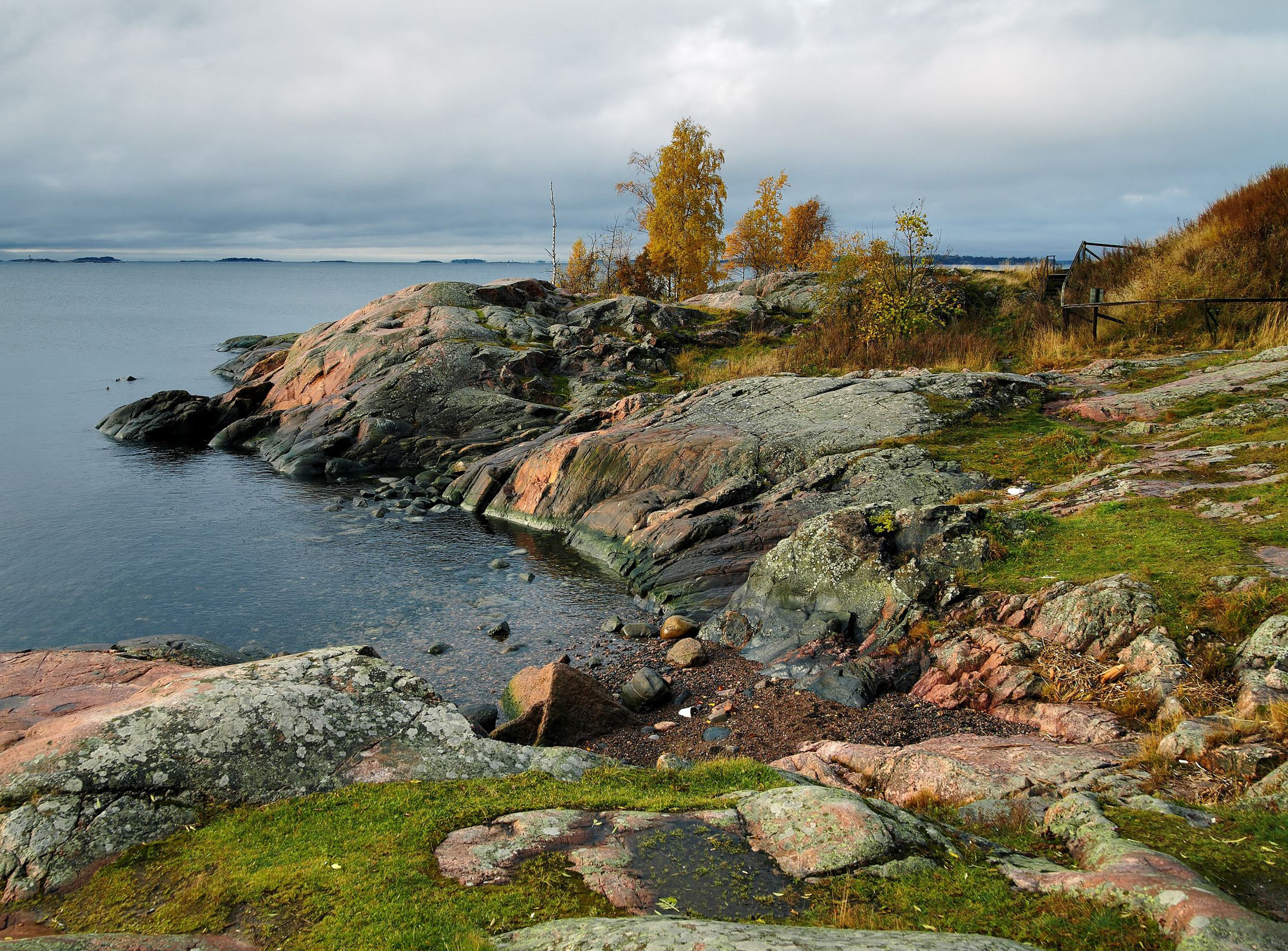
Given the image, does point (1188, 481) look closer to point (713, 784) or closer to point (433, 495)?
point (713, 784)

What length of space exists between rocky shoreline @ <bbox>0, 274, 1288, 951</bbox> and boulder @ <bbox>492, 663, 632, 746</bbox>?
0.05m

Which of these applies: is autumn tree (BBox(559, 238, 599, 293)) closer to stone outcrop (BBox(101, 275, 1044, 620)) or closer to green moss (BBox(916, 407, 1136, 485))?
stone outcrop (BBox(101, 275, 1044, 620))

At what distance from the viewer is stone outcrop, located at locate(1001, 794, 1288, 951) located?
448 cm

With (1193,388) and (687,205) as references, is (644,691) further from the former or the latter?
(687,205)

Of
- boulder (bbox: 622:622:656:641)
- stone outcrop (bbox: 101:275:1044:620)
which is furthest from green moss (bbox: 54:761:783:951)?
stone outcrop (bbox: 101:275:1044:620)

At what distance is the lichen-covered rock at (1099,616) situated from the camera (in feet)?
34.3

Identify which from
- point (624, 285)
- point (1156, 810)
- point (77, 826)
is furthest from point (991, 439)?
point (624, 285)

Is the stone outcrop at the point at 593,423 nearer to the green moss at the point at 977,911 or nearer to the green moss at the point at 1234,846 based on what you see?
the green moss at the point at 1234,846

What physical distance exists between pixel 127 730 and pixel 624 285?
65.4 meters

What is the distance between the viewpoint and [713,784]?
8.22m

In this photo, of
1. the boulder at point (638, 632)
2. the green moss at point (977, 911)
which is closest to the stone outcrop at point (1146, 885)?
the green moss at point (977, 911)

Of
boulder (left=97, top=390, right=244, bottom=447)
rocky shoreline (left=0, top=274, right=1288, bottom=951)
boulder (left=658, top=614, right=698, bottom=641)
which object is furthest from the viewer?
boulder (left=97, top=390, right=244, bottom=447)

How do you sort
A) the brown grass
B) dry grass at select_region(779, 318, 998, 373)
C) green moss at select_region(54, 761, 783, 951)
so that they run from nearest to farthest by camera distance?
green moss at select_region(54, 761, 783, 951)
the brown grass
dry grass at select_region(779, 318, 998, 373)

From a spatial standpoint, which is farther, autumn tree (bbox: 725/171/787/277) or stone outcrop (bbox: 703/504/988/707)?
autumn tree (bbox: 725/171/787/277)
